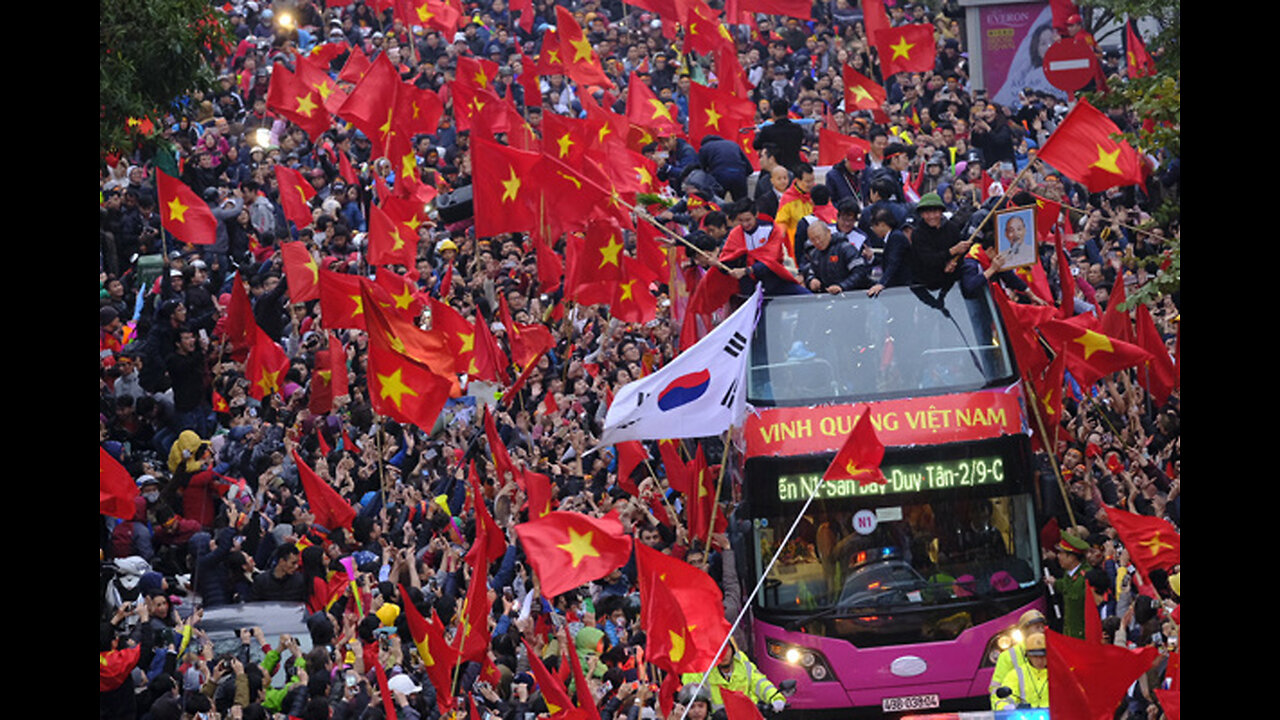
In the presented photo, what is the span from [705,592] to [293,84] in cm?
1196

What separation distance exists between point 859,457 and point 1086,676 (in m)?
3.48

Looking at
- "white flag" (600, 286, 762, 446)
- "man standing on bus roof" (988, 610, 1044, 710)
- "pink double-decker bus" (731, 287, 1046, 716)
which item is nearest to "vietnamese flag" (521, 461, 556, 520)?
"white flag" (600, 286, 762, 446)

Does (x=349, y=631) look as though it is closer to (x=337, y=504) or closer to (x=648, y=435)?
(x=337, y=504)

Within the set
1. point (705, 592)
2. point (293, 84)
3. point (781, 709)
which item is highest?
point (293, 84)

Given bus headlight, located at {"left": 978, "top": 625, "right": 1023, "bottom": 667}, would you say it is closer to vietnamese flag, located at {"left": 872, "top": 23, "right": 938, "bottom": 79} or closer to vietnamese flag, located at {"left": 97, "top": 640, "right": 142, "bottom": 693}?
vietnamese flag, located at {"left": 97, "top": 640, "right": 142, "bottom": 693}

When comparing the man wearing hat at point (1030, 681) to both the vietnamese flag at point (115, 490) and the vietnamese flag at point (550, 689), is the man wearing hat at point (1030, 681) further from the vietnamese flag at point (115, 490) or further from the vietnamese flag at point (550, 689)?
the vietnamese flag at point (115, 490)

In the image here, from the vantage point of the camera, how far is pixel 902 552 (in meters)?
13.5

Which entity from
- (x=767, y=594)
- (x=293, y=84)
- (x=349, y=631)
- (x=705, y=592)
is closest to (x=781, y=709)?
(x=767, y=594)

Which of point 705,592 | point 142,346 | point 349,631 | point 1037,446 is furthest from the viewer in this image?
point 142,346

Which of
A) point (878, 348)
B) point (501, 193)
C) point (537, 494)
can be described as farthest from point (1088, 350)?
point (501, 193)

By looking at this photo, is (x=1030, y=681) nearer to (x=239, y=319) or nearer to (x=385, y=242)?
(x=385, y=242)

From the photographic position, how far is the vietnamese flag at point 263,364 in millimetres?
19203

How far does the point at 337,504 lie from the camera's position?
48.5ft

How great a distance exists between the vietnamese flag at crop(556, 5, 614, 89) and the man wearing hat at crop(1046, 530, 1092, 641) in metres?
11.4
